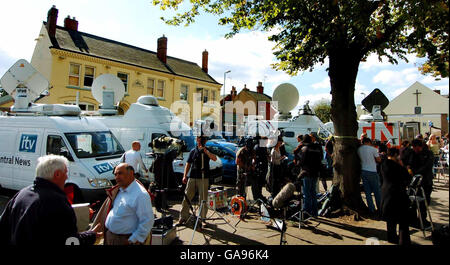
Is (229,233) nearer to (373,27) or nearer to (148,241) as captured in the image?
(148,241)

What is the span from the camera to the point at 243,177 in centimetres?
734

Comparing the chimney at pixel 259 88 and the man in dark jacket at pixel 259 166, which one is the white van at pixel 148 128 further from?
the chimney at pixel 259 88

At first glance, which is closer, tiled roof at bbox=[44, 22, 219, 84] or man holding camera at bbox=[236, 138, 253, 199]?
man holding camera at bbox=[236, 138, 253, 199]

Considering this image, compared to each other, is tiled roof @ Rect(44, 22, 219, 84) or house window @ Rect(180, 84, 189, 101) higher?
tiled roof @ Rect(44, 22, 219, 84)

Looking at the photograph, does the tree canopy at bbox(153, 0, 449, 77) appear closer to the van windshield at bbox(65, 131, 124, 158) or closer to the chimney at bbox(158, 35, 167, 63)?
the van windshield at bbox(65, 131, 124, 158)

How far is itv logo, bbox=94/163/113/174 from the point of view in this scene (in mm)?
6574

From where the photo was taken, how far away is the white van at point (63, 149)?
6.39 m

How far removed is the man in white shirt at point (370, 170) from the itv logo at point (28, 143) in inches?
340

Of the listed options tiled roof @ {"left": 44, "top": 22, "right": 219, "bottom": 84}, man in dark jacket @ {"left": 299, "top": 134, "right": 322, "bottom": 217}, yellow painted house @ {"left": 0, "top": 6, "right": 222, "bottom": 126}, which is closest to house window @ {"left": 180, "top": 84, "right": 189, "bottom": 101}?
yellow painted house @ {"left": 0, "top": 6, "right": 222, "bottom": 126}

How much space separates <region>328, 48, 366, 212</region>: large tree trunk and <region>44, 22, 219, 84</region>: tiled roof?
65.6 feet

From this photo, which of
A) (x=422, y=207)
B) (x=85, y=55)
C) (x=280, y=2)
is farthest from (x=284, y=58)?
(x=85, y=55)
